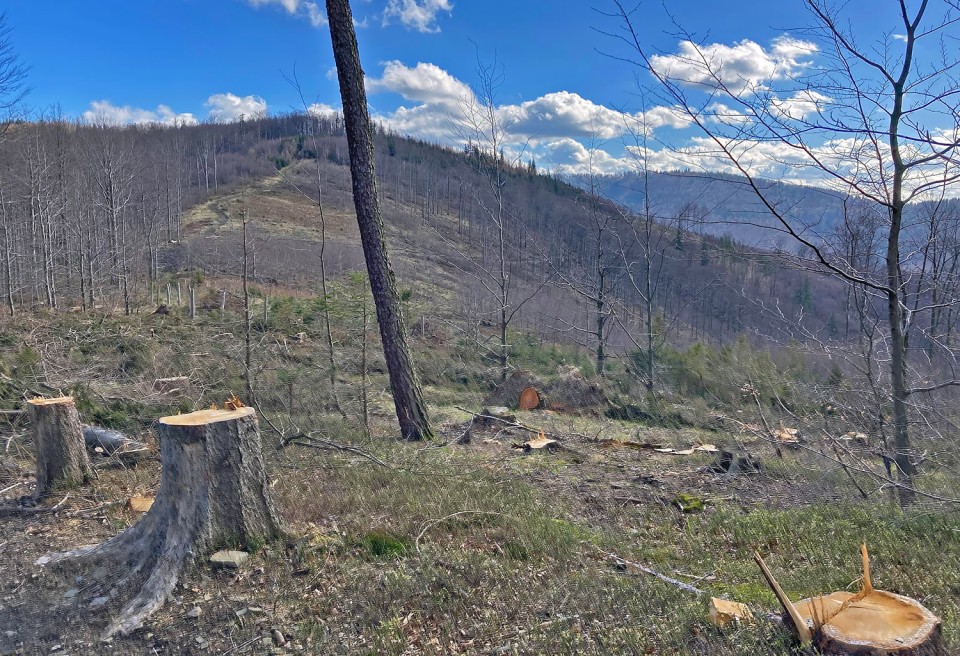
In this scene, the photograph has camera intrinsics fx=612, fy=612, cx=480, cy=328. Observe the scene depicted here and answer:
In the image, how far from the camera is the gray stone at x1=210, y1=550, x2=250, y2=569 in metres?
3.79

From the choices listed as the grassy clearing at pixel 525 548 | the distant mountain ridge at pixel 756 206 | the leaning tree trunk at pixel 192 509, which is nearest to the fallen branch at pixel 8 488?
the grassy clearing at pixel 525 548

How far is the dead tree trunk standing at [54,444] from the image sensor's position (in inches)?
217

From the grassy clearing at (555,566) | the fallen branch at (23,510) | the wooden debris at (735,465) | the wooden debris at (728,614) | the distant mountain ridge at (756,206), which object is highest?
the distant mountain ridge at (756,206)

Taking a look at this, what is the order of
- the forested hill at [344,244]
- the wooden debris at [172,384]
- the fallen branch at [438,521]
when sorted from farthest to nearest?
the forested hill at [344,244] → the wooden debris at [172,384] → the fallen branch at [438,521]

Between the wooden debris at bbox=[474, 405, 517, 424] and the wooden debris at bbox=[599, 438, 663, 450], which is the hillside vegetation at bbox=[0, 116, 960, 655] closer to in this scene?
the wooden debris at bbox=[599, 438, 663, 450]

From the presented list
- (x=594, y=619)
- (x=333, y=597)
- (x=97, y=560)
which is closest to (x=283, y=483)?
(x=97, y=560)

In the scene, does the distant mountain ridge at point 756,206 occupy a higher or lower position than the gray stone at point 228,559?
higher

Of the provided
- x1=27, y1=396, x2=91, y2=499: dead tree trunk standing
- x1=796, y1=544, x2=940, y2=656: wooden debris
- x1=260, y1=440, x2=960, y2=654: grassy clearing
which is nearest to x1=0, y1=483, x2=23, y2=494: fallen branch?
x1=27, y1=396, x2=91, y2=499: dead tree trunk standing

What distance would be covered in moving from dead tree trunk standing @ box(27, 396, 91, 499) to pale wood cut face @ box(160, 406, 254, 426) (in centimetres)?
218

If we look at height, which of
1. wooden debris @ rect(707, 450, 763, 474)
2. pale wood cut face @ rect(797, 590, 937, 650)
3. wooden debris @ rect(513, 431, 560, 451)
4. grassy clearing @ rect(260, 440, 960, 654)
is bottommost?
wooden debris @ rect(513, 431, 560, 451)

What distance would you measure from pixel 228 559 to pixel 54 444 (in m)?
2.91

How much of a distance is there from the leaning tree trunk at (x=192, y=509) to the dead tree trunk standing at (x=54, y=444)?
5.50ft

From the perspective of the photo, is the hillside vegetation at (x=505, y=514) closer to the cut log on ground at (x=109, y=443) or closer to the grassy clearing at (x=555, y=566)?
the grassy clearing at (x=555, y=566)

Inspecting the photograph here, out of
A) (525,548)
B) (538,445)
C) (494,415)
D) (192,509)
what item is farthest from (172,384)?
(525,548)
